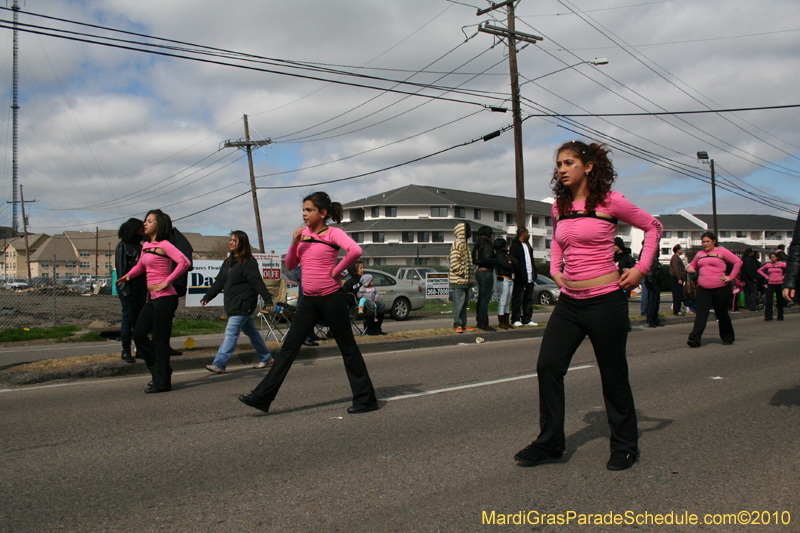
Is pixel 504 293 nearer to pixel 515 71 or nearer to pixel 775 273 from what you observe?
pixel 775 273

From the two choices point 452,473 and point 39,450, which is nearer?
point 452,473

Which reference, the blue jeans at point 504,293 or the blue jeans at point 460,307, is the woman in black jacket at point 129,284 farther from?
the blue jeans at point 504,293

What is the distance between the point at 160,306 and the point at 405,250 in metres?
52.9

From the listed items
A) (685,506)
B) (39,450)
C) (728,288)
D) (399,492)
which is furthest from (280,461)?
(728,288)

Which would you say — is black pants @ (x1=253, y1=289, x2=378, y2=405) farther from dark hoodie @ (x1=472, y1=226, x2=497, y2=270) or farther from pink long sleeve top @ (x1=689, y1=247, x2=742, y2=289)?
pink long sleeve top @ (x1=689, y1=247, x2=742, y2=289)

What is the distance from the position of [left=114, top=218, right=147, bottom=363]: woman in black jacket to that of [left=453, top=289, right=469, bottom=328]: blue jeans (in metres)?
5.54

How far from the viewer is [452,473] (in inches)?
147

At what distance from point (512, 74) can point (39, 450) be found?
18.4 metres

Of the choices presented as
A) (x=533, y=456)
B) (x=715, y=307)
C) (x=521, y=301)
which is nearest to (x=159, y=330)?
(x=533, y=456)

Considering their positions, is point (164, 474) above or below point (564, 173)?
below

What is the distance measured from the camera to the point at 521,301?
1334cm

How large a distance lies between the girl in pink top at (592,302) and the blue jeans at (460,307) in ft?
24.1

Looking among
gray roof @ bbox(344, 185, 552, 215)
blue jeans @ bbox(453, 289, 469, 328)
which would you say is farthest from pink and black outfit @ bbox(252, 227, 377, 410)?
gray roof @ bbox(344, 185, 552, 215)

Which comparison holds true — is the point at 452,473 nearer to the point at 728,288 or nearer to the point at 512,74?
the point at 728,288
